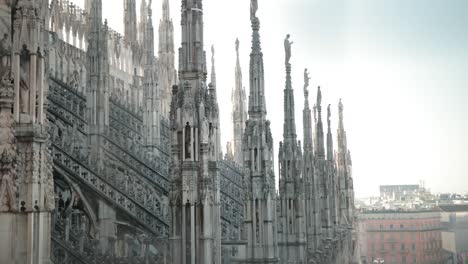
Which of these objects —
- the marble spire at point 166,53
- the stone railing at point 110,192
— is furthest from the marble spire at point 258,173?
the marble spire at point 166,53

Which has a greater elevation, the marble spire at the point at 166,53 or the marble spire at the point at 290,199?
the marble spire at the point at 166,53

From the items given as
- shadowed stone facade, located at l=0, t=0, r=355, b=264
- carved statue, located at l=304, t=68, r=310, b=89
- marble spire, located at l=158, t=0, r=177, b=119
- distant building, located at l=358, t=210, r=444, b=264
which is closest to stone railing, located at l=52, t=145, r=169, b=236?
shadowed stone facade, located at l=0, t=0, r=355, b=264

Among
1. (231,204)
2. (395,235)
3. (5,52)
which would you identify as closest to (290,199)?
(231,204)

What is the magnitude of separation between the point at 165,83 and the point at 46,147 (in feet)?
110

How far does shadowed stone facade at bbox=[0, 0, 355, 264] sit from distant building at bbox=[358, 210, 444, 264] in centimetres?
1893

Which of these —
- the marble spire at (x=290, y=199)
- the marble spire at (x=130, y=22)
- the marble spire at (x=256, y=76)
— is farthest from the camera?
the marble spire at (x=130, y=22)

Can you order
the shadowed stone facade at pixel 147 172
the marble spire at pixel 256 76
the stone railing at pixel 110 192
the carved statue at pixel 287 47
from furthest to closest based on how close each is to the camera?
the carved statue at pixel 287 47, the stone railing at pixel 110 192, the marble spire at pixel 256 76, the shadowed stone facade at pixel 147 172

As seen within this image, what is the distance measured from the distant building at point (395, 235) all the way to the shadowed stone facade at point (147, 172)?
745 inches

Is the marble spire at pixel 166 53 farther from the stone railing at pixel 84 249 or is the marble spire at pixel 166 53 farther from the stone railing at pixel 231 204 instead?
the stone railing at pixel 84 249

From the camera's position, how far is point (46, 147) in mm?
5758

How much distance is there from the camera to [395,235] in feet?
177

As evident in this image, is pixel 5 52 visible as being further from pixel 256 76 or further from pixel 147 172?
pixel 147 172

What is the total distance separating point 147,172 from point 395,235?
39.0m

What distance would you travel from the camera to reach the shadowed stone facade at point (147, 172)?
555 cm
